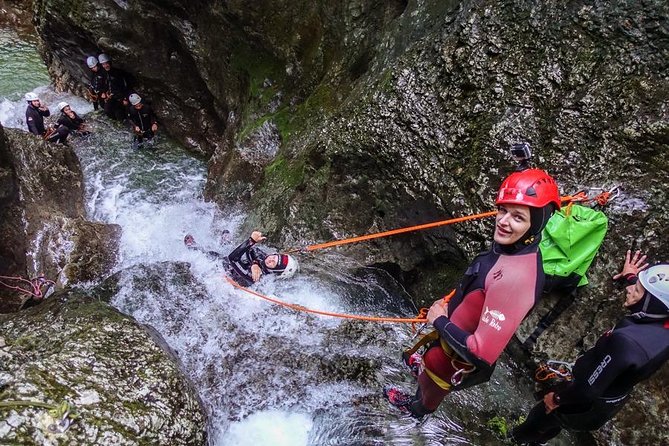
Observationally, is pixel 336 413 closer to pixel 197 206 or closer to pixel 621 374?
pixel 621 374

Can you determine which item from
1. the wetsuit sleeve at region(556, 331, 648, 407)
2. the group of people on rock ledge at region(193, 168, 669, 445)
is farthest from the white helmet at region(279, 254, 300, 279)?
the wetsuit sleeve at region(556, 331, 648, 407)

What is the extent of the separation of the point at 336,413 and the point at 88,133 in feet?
34.9

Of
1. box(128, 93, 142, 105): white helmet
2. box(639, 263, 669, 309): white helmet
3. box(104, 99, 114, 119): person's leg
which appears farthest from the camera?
box(104, 99, 114, 119): person's leg

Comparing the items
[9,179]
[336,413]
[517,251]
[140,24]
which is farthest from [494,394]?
[140,24]

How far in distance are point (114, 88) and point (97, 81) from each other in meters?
0.55

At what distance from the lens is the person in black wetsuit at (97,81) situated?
11.9 metres

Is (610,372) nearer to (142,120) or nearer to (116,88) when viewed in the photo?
(142,120)

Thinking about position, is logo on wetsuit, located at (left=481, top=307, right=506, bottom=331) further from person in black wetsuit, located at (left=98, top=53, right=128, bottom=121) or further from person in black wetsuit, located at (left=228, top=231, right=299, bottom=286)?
person in black wetsuit, located at (left=98, top=53, right=128, bottom=121)

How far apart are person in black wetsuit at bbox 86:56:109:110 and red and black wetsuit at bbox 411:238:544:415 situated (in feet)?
39.3

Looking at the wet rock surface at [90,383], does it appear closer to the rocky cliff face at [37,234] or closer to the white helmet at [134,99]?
the rocky cliff face at [37,234]

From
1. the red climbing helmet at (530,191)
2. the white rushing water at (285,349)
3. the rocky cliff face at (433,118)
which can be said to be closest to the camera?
the red climbing helmet at (530,191)

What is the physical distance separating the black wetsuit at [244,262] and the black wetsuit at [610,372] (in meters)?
4.28

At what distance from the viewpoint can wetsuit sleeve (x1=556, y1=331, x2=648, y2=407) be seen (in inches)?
131

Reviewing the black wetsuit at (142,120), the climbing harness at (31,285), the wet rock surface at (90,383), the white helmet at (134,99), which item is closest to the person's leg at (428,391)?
the wet rock surface at (90,383)
